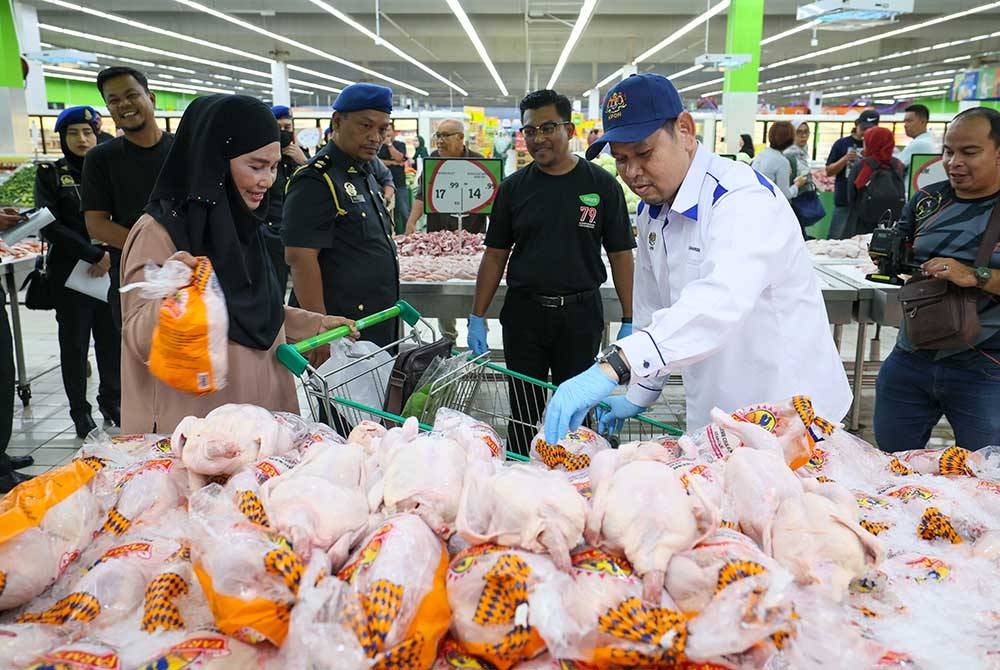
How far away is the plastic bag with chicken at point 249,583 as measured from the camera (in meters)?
1.06

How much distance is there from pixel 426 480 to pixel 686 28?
19089 mm

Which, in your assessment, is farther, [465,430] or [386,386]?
[386,386]

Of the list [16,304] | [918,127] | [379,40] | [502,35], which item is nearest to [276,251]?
[16,304]

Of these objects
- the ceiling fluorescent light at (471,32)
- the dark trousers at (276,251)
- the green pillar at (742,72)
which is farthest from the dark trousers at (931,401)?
the ceiling fluorescent light at (471,32)

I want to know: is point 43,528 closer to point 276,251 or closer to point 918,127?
point 276,251

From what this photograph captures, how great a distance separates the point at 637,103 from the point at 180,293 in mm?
1259

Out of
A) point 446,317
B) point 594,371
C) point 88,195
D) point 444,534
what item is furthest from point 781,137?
point 444,534

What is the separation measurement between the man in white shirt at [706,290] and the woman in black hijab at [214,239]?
0.99m

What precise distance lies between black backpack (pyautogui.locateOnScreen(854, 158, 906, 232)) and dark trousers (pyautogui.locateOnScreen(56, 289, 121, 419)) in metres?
7.36

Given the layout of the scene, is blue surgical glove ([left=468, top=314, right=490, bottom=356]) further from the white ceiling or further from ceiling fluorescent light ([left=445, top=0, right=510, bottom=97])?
ceiling fluorescent light ([left=445, top=0, right=510, bottom=97])

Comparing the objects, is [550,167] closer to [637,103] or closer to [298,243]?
[298,243]

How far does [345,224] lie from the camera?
135 inches

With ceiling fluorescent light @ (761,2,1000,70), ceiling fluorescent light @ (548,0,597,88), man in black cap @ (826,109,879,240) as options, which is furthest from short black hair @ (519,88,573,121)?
ceiling fluorescent light @ (761,2,1000,70)

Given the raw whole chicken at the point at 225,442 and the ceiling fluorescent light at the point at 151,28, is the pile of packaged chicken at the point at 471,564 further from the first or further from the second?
the ceiling fluorescent light at the point at 151,28
